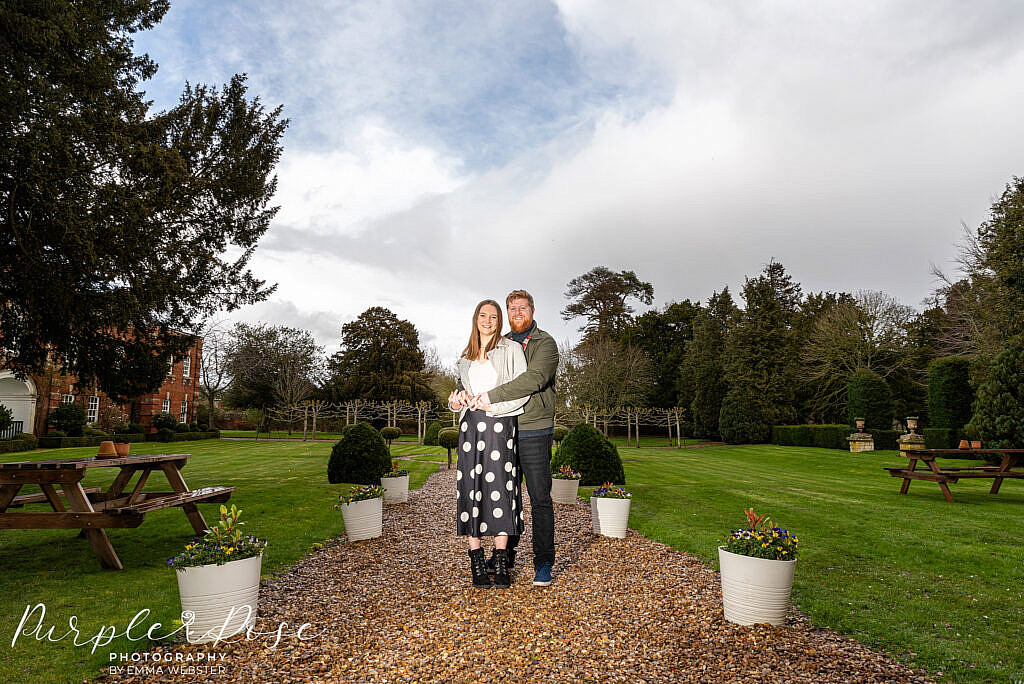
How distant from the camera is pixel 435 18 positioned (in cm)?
870

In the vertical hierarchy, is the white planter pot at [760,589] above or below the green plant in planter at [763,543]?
below

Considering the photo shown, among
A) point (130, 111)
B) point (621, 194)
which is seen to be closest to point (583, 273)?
point (621, 194)

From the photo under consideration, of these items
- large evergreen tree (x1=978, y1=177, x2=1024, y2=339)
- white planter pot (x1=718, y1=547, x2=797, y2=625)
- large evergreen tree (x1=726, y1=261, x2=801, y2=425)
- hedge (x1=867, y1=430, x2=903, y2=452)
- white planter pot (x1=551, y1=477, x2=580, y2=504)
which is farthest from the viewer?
large evergreen tree (x1=726, y1=261, x2=801, y2=425)

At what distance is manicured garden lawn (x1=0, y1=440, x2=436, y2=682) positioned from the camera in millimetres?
3312

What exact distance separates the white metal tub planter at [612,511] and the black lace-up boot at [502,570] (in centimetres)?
246

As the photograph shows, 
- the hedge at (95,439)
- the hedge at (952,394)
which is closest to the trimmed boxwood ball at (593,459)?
the hedge at (952,394)

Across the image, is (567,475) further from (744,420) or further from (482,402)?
(744,420)

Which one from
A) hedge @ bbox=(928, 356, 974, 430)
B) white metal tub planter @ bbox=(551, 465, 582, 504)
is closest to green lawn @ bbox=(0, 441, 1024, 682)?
white metal tub planter @ bbox=(551, 465, 582, 504)

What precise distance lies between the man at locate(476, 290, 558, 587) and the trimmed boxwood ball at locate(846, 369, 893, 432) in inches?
957

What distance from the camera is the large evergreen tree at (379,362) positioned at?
38750mm

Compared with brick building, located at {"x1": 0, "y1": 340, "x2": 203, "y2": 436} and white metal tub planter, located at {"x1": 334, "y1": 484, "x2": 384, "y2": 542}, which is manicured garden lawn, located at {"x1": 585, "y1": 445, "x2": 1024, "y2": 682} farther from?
brick building, located at {"x1": 0, "y1": 340, "x2": 203, "y2": 436}

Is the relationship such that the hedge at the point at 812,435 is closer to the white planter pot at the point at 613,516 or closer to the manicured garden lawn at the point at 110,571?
the white planter pot at the point at 613,516

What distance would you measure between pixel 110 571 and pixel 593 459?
A: 7181mm

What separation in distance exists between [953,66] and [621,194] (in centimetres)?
646
